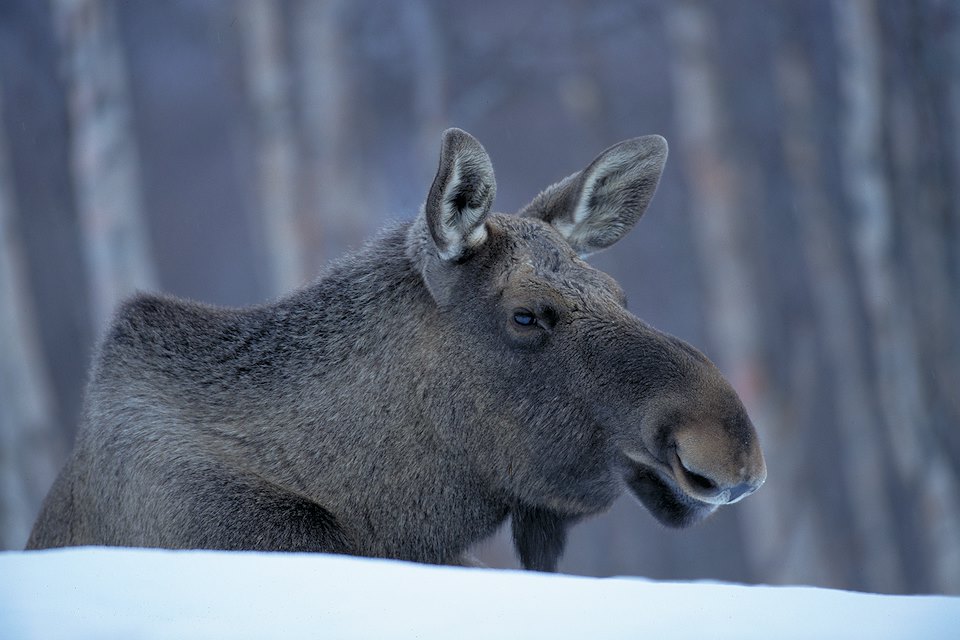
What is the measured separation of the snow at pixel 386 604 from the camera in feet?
6.84

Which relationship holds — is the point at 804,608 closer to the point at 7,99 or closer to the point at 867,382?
the point at 7,99

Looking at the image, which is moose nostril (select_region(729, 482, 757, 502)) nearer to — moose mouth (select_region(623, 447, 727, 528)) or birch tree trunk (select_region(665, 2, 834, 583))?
moose mouth (select_region(623, 447, 727, 528))

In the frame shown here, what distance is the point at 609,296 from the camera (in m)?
3.25

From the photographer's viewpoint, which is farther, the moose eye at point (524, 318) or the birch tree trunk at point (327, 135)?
the birch tree trunk at point (327, 135)

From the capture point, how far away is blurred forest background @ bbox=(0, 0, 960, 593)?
37.9 ft

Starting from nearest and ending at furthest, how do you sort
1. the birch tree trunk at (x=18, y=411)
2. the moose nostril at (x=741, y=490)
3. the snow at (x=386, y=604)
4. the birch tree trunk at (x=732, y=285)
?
1. the snow at (x=386, y=604)
2. the moose nostril at (x=741, y=490)
3. the birch tree trunk at (x=18, y=411)
4. the birch tree trunk at (x=732, y=285)

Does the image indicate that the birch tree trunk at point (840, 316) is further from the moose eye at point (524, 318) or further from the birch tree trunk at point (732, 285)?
the moose eye at point (524, 318)

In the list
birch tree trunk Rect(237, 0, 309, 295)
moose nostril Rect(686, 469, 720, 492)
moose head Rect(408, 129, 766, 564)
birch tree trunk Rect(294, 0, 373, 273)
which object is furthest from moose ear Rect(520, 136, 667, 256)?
birch tree trunk Rect(237, 0, 309, 295)

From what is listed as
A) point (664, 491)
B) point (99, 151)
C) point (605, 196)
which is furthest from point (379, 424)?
point (99, 151)

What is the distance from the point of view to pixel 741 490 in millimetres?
2658

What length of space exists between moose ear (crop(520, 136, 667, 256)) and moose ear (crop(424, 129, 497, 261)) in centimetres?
50

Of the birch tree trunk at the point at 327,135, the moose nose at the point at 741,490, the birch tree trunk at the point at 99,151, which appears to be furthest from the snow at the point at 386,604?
the birch tree trunk at the point at 327,135

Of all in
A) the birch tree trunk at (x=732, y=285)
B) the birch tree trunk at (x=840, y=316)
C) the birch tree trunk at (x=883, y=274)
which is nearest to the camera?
the birch tree trunk at (x=883, y=274)

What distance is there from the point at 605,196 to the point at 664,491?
127cm
